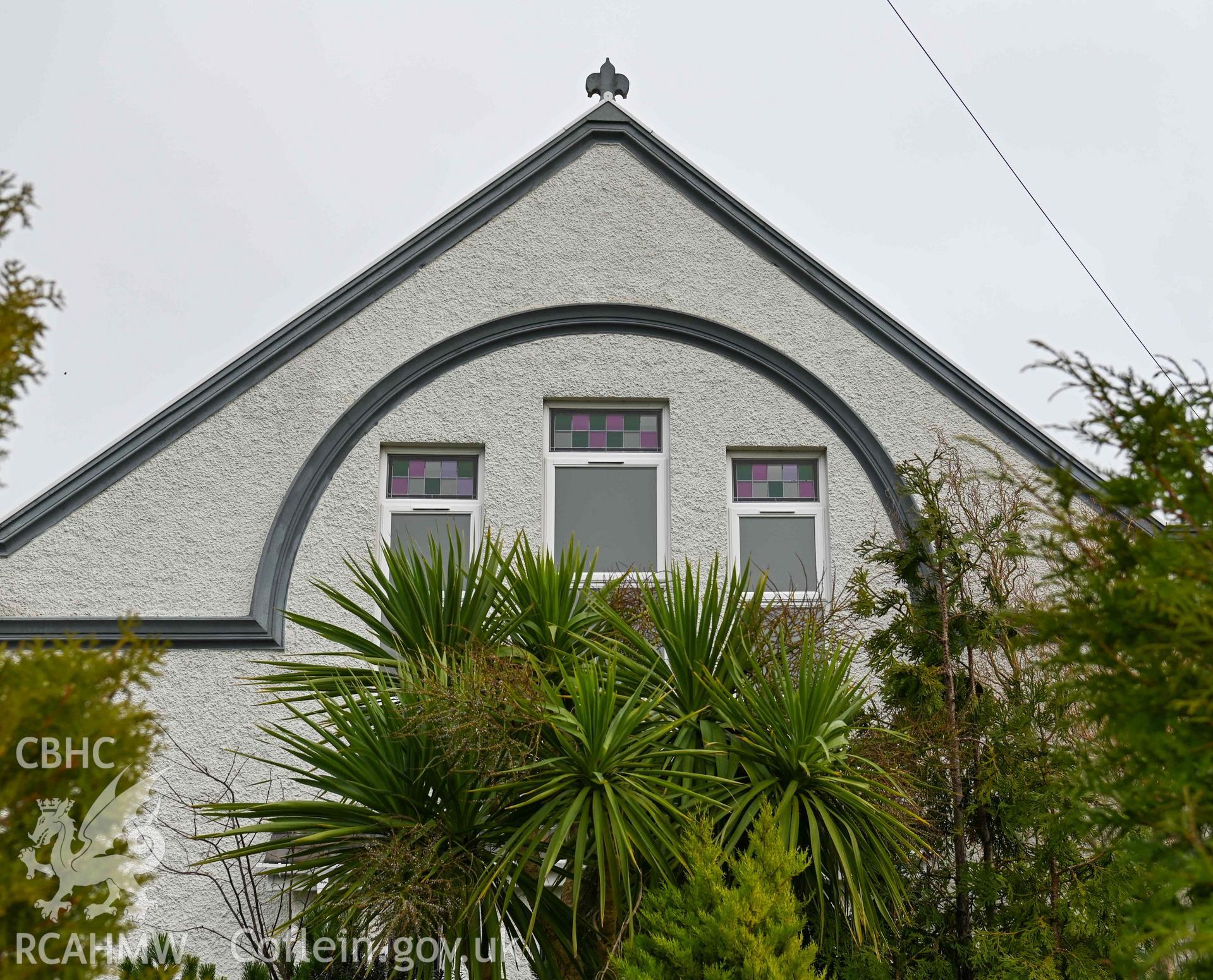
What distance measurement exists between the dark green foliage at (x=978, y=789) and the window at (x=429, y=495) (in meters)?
3.60

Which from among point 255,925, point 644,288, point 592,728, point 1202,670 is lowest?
point 255,925

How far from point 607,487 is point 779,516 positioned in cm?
137

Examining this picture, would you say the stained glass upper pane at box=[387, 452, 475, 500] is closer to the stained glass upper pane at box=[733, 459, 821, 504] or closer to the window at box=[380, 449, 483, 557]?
the window at box=[380, 449, 483, 557]

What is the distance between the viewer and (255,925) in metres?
7.43

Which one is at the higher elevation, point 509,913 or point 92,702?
point 92,702

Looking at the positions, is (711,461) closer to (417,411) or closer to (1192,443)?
(417,411)

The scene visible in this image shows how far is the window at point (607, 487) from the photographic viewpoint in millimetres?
8891

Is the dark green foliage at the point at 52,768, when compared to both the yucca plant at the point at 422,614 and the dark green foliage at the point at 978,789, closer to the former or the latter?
the yucca plant at the point at 422,614

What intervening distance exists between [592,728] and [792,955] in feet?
3.85

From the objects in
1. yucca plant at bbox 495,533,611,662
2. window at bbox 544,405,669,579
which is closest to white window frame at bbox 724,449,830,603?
window at bbox 544,405,669,579

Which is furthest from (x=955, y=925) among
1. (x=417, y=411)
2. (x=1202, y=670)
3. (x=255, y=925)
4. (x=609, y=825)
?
(x=417, y=411)

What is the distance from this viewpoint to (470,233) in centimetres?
930

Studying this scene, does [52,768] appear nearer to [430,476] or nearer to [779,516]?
[430,476]

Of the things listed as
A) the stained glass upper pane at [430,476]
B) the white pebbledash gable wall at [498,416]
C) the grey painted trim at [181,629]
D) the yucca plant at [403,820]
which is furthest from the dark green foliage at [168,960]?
the stained glass upper pane at [430,476]
